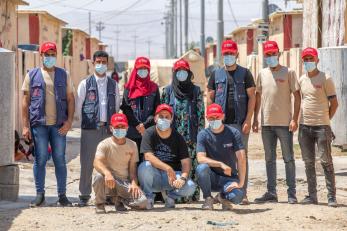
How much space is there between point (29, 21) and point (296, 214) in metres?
21.2

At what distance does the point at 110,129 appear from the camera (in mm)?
9703

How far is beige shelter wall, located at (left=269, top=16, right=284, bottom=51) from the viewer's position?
3200 cm

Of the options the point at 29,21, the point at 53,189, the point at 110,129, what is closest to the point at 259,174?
the point at 53,189

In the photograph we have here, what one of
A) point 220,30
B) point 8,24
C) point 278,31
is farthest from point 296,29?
point 8,24

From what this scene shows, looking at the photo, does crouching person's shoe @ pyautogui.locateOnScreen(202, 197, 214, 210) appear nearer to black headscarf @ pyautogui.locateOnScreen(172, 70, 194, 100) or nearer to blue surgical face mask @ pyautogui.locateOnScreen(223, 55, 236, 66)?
black headscarf @ pyautogui.locateOnScreen(172, 70, 194, 100)

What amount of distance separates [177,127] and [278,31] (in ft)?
76.7

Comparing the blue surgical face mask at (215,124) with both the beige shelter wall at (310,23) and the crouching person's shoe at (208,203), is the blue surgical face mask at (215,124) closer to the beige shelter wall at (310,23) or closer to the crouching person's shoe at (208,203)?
the crouching person's shoe at (208,203)

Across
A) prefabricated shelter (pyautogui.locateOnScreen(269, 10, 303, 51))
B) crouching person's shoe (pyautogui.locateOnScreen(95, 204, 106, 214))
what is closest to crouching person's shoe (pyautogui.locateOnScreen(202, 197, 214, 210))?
crouching person's shoe (pyautogui.locateOnScreen(95, 204, 106, 214))

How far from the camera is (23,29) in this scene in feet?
93.0

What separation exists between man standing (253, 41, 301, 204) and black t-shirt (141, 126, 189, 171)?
3.14 feet

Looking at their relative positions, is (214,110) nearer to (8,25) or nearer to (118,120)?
(118,120)

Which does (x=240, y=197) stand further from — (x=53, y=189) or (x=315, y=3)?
(x=315, y=3)

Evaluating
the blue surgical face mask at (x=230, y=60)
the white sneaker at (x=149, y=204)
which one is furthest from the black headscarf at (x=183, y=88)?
the white sneaker at (x=149, y=204)

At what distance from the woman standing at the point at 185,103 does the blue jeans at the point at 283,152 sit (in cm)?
80
